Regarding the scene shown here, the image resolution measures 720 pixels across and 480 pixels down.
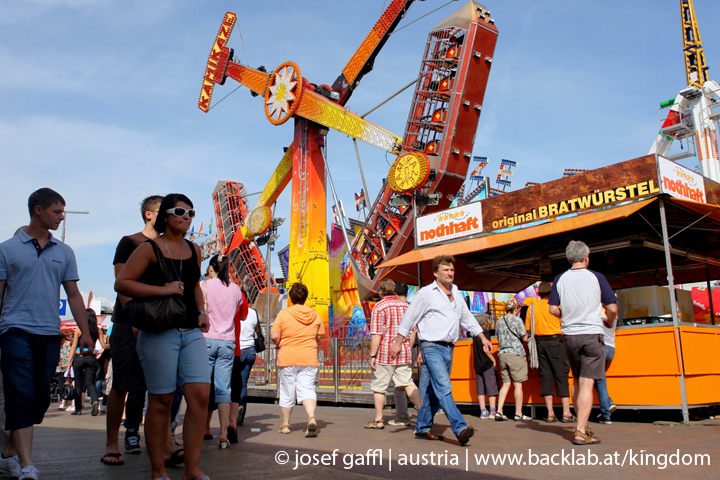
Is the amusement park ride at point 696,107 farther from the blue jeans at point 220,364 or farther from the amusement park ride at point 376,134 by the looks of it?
the blue jeans at point 220,364

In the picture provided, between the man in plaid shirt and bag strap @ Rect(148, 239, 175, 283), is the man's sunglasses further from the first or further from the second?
the man in plaid shirt

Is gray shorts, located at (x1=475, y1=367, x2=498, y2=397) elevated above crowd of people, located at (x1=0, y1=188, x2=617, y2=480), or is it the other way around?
crowd of people, located at (x1=0, y1=188, x2=617, y2=480)

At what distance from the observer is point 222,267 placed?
18.0 ft

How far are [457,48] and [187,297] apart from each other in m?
16.3

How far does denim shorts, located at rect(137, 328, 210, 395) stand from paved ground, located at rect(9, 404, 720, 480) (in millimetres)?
854

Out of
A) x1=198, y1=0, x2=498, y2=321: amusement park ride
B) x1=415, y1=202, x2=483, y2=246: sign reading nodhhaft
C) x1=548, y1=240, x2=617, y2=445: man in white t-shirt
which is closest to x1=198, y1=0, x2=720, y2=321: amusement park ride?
x1=198, y1=0, x2=498, y2=321: amusement park ride

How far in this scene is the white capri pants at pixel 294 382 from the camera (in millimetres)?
6199

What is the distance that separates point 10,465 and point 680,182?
799cm

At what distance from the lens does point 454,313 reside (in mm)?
5426

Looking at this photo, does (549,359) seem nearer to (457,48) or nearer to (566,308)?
(566,308)

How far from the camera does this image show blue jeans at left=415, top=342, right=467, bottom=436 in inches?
195


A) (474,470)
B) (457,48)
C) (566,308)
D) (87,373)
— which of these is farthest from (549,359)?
(457,48)

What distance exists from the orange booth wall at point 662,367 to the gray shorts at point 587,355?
2.36 metres

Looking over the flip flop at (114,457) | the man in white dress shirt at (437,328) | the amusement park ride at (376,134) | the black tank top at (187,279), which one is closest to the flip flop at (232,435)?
the flip flop at (114,457)
